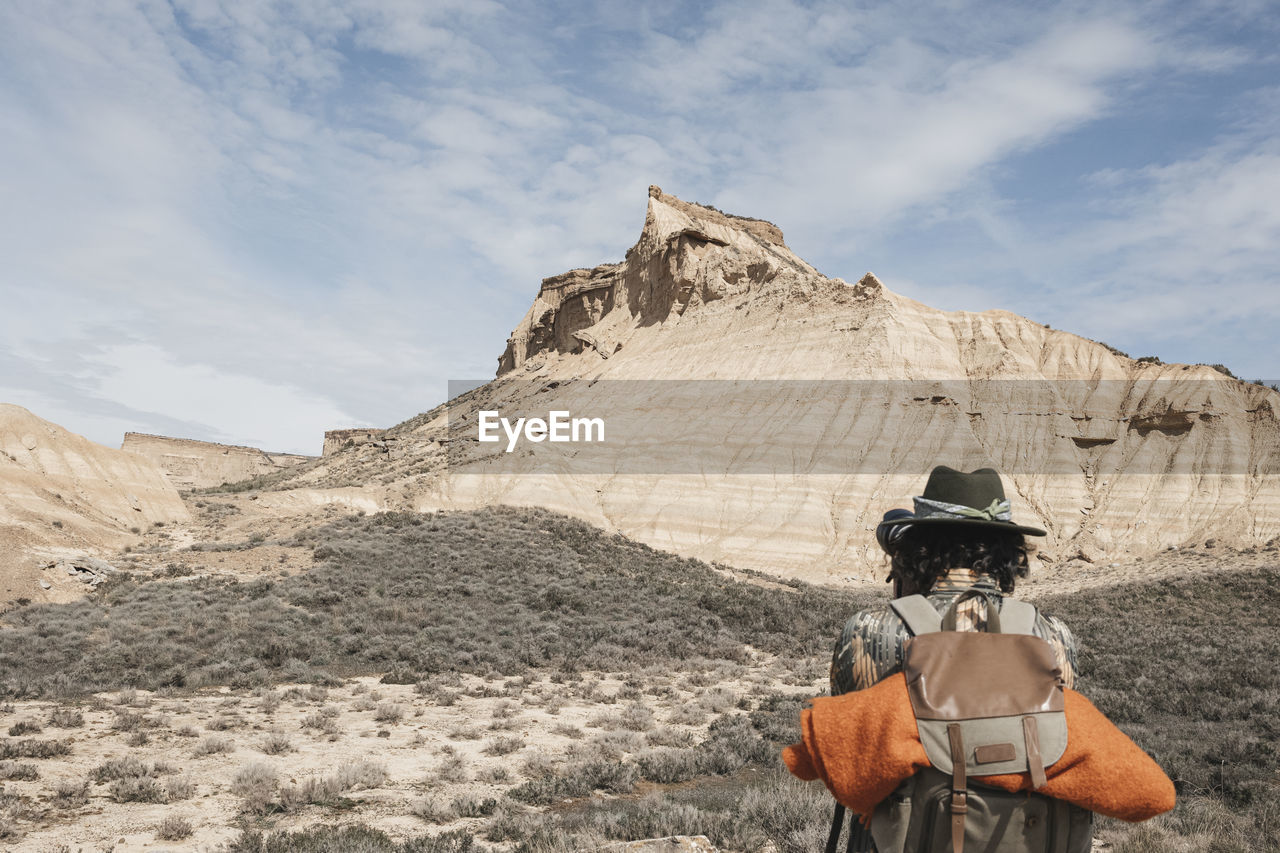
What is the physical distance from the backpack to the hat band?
1.55 ft

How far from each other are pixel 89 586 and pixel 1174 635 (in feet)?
82.7

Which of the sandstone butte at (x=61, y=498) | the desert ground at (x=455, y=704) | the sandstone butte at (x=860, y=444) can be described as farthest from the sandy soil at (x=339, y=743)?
the sandstone butte at (x=860, y=444)

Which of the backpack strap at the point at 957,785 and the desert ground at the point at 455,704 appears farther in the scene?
the desert ground at the point at 455,704

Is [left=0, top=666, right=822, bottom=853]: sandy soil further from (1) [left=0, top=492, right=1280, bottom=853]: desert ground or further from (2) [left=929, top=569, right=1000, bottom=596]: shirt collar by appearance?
(2) [left=929, top=569, right=1000, bottom=596]: shirt collar

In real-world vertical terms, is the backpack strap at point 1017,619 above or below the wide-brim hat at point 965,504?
below

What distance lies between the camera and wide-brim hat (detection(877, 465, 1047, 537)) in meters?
2.32

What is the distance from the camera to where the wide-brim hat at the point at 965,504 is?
2.32 m

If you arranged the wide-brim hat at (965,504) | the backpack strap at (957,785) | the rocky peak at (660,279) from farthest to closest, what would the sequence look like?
the rocky peak at (660,279)
the wide-brim hat at (965,504)
the backpack strap at (957,785)

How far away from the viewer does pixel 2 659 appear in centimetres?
1216

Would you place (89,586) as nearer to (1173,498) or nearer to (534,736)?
(534,736)

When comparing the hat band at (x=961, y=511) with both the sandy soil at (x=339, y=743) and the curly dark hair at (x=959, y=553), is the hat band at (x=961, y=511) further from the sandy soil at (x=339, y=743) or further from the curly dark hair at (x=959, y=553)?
the sandy soil at (x=339, y=743)

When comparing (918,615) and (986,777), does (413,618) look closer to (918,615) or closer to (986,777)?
(918,615)

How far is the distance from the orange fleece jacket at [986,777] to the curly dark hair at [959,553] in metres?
0.52

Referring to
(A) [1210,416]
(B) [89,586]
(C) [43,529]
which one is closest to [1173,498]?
(A) [1210,416]
